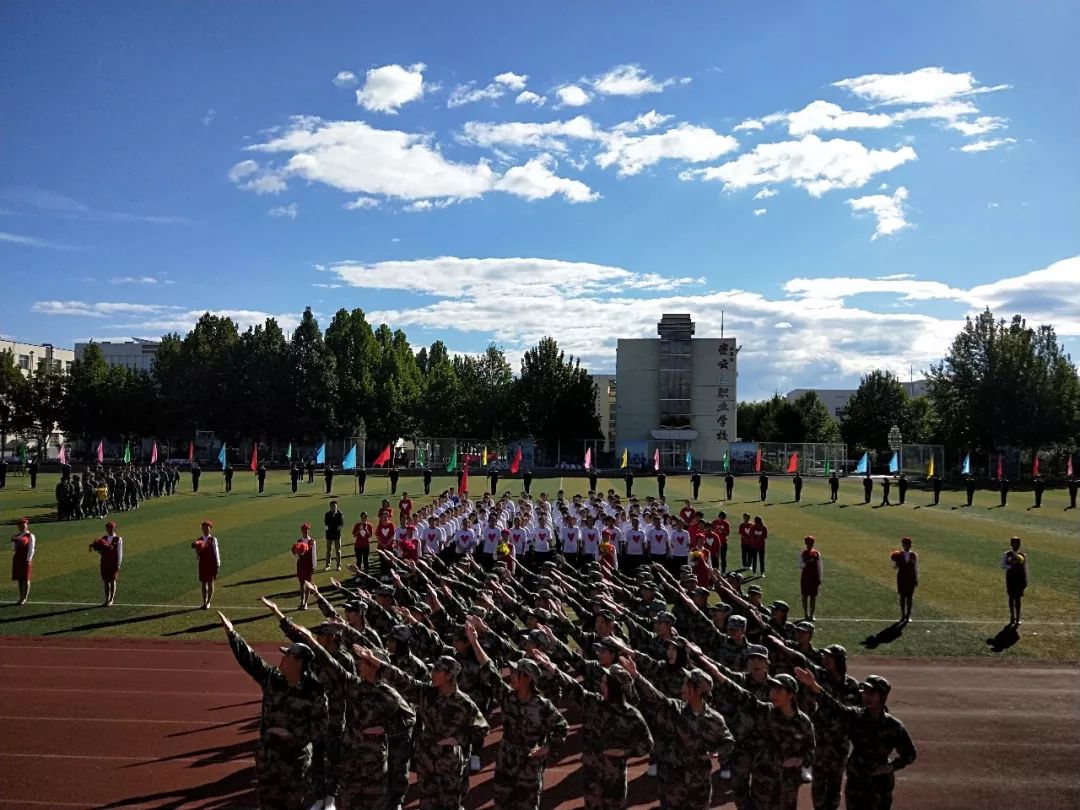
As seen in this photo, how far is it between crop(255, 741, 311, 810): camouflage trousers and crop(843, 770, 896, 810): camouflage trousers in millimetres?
4785

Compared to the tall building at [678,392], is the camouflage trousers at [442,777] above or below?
below

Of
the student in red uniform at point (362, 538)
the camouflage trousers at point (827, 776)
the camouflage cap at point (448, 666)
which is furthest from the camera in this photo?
the student in red uniform at point (362, 538)

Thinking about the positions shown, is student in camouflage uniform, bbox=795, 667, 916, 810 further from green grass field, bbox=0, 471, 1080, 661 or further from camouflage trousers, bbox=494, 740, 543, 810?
green grass field, bbox=0, 471, 1080, 661

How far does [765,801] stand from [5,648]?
13181mm

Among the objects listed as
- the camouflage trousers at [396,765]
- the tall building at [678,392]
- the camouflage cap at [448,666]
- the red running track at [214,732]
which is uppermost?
the tall building at [678,392]

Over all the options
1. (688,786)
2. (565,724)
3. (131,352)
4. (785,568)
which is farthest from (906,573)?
(131,352)

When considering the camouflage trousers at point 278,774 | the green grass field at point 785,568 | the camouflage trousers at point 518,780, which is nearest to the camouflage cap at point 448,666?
the camouflage trousers at point 518,780

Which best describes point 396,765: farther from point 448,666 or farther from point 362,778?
point 448,666

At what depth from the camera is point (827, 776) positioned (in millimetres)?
7566

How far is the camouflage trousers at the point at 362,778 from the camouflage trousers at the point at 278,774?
1.35 feet

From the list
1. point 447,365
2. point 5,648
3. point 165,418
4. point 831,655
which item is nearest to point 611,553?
point 831,655

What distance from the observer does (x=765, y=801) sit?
7039mm

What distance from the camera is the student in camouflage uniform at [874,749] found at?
694cm

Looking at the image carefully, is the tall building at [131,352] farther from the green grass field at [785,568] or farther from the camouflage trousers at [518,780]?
the camouflage trousers at [518,780]
